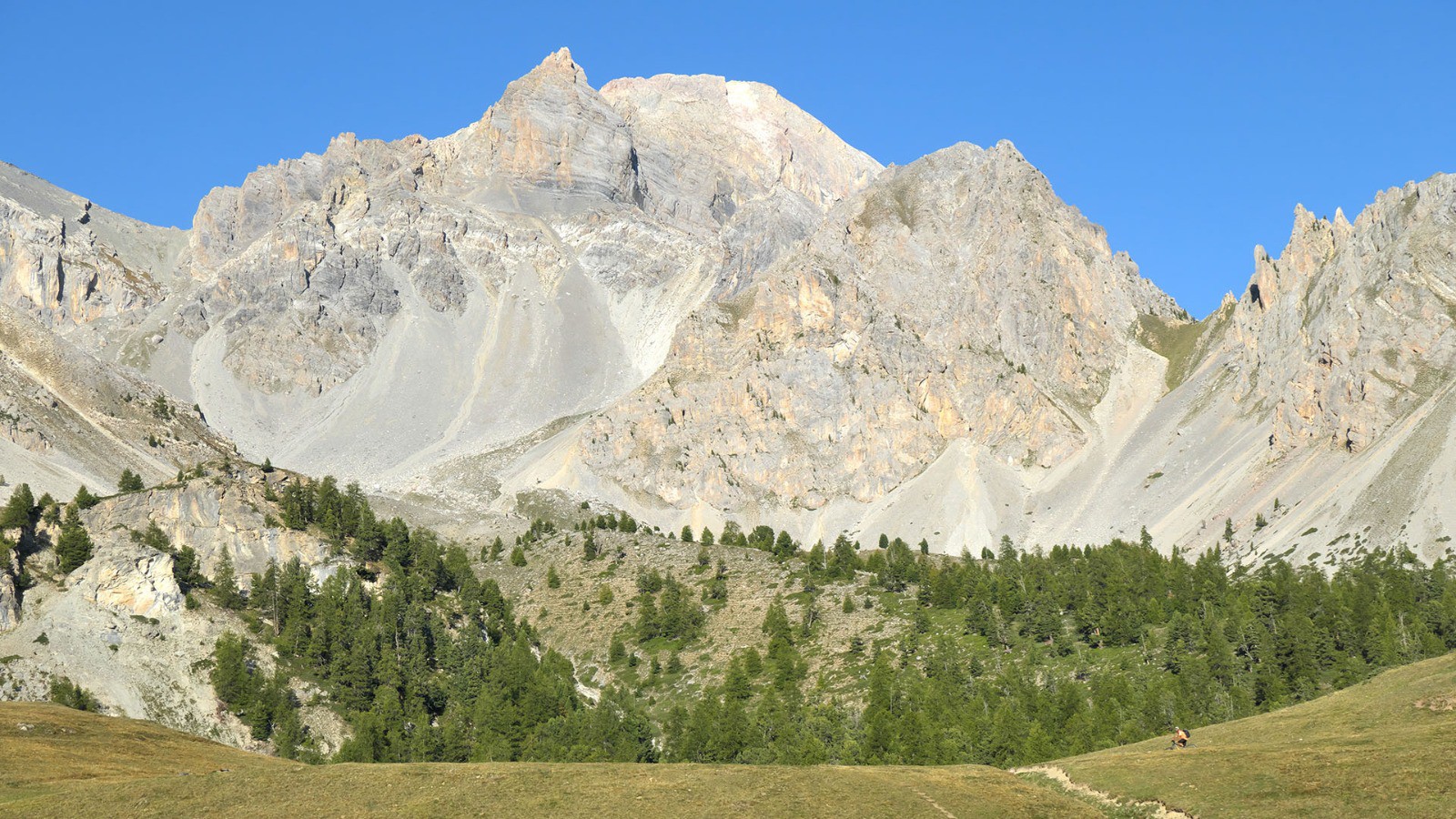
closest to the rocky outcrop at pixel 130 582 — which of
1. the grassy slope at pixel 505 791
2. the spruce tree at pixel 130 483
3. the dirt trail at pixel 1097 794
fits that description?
the spruce tree at pixel 130 483

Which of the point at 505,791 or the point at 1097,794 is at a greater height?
the point at 505,791

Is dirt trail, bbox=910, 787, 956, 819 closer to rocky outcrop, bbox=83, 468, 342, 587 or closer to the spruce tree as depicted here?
rocky outcrop, bbox=83, 468, 342, 587

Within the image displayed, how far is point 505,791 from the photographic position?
187ft

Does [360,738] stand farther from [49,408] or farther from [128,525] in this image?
[49,408]

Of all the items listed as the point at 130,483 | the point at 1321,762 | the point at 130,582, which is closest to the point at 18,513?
the point at 130,582

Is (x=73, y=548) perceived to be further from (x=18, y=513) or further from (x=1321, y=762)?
(x=1321, y=762)

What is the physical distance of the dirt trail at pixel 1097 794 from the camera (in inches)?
2087

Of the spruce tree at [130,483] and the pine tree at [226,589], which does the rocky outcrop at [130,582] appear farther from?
the spruce tree at [130,483]

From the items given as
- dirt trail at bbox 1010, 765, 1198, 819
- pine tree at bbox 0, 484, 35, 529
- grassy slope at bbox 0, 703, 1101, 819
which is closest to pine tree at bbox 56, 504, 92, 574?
pine tree at bbox 0, 484, 35, 529

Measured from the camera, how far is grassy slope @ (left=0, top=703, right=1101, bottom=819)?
53.8 m

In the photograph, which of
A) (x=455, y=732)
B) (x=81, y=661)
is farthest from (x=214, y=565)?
(x=455, y=732)

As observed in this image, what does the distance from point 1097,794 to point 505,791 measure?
26.2 meters

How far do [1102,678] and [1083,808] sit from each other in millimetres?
52831

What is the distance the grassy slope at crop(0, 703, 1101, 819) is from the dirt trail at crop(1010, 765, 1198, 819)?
6.15ft
